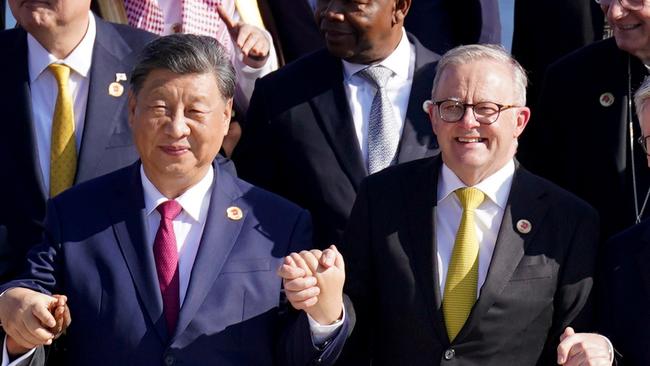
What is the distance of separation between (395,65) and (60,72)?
121 centimetres

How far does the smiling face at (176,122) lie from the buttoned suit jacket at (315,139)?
2.33 ft

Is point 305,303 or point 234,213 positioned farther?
point 234,213

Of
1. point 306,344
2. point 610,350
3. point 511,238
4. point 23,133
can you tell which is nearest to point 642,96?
point 511,238

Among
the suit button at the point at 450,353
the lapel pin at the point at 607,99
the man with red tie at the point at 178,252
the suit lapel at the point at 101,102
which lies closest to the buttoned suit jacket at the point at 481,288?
the suit button at the point at 450,353

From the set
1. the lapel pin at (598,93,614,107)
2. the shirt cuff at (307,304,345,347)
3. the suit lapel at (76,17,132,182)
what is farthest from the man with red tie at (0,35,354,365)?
the lapel pin at (598,93,614,107)

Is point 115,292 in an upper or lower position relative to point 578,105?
lower

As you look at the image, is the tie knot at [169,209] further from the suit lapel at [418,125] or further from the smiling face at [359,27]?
the smiling face at [359,27]

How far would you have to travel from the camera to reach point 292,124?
530 cm

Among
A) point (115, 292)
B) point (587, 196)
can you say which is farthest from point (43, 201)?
point (587, 196)

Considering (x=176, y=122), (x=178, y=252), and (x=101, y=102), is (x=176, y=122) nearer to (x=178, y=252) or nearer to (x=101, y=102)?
(x=178, y=252)

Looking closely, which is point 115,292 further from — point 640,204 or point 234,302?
point 640,204

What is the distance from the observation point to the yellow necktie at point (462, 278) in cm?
455

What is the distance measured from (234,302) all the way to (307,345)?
0.97 ft

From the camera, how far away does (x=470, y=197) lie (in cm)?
465
